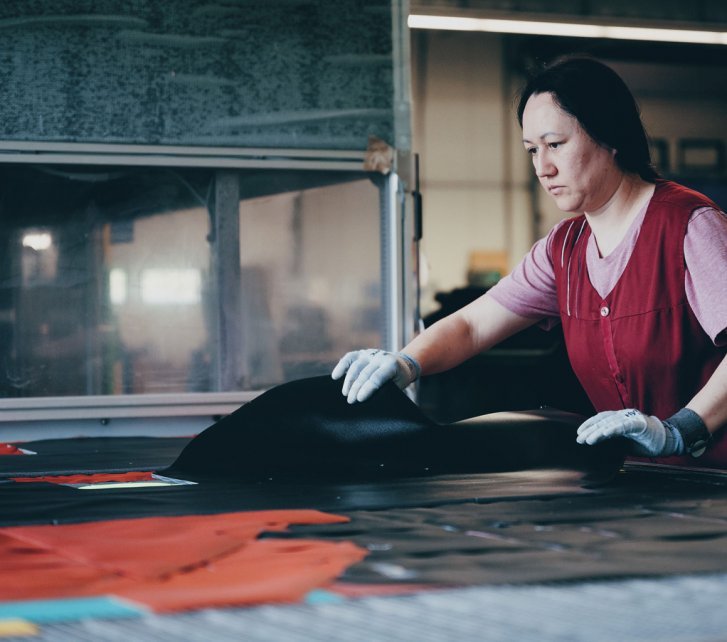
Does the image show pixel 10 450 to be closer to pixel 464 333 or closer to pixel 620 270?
pixel 464 333

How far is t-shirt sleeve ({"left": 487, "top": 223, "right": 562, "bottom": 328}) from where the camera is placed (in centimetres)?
179

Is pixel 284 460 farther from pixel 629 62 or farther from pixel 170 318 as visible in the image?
pixel 629 62

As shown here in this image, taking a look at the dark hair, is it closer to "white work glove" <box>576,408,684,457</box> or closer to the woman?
the woman

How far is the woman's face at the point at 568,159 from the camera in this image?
1.61 m

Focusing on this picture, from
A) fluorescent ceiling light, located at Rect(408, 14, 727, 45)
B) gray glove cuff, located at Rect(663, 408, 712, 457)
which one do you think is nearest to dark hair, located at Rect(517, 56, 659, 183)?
gray glove cuff, located at Rect(663, 408, 712, 457)

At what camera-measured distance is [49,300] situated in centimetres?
263

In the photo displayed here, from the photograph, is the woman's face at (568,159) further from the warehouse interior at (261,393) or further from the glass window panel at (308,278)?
the glass window panel at (308,278)

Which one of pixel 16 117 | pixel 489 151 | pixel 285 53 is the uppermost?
pixel 489 151

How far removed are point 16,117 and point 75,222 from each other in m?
0.29

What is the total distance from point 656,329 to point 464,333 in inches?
15.0

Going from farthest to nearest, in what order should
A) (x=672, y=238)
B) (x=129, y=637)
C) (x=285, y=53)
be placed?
(x=285, y=53)
(x=672, y=238)
(x=129, y=637)

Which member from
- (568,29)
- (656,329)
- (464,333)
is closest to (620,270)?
(656,329)

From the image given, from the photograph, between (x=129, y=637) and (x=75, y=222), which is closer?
(x=129, y=637)

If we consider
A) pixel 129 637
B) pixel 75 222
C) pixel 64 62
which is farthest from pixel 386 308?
pixel 129 637
